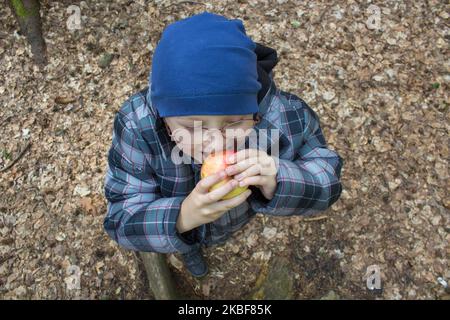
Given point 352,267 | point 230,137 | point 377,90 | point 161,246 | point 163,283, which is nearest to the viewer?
point 230,137

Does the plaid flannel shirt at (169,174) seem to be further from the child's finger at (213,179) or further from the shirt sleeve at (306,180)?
the child's finger at (213,179)

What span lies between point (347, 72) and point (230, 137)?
296 centimetres

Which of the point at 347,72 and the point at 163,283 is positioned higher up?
the point at 347,72

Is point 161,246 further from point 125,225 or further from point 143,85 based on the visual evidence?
point 143,85

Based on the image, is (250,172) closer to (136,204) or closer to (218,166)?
(218,166)

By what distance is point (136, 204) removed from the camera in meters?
2.37

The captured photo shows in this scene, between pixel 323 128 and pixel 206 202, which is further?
pixel 323 128

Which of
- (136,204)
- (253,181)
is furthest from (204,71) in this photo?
(136,204)

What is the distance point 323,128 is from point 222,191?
2.62 metres

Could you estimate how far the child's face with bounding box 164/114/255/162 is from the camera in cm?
181

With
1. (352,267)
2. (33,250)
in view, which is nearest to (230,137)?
(352,267)

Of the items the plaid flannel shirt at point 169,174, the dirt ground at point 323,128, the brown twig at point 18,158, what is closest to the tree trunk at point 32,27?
the dirt ground at point 323,128

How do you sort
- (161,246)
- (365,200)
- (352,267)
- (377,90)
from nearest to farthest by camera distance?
(161,246) < (352,267) < (365,200) < (377,90)

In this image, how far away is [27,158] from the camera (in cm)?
402
